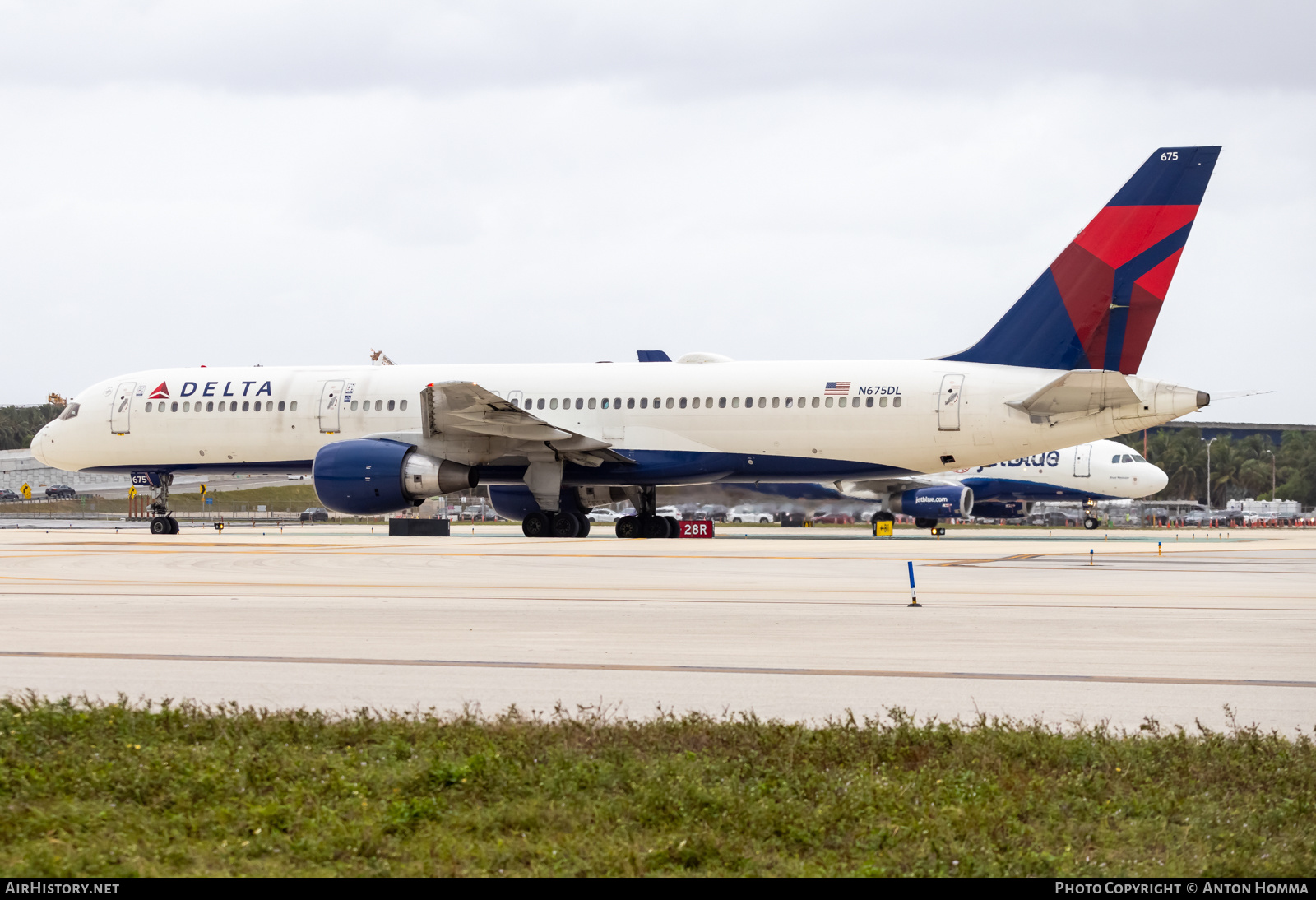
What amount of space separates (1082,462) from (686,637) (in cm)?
4168

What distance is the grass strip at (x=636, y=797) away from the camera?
4906mm

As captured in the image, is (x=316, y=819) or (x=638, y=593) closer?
(x=316, y=819)

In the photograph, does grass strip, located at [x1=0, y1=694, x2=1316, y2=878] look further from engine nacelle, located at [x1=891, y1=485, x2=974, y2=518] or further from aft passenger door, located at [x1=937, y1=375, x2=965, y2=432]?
engine nacelle, located at [x1=891, y1=485, x2=974, y2=518]

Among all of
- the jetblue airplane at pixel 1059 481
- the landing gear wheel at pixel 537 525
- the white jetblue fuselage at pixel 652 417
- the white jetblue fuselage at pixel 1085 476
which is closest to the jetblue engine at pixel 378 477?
the white jetblue fuselage at pixel 652 417

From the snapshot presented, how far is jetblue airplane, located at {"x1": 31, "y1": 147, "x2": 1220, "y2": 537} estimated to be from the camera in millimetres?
27719

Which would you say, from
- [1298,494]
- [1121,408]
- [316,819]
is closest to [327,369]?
[1121,408]

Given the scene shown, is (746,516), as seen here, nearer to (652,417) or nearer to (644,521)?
(644,521)

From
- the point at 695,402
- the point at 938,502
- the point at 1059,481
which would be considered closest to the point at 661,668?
the point at 695,402

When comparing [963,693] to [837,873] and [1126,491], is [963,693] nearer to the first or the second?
[837,873]

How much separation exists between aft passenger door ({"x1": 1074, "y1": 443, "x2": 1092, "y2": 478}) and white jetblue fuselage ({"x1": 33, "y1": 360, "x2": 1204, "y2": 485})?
2184cm

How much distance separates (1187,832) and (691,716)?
111 inches

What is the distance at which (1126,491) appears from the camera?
49.5 meters

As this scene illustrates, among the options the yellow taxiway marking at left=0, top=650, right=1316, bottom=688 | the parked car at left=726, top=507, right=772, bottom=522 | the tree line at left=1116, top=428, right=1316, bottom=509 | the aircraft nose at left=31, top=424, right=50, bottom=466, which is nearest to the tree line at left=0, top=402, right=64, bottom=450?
the parked car at left=726, top=507, right=772, bottom=522

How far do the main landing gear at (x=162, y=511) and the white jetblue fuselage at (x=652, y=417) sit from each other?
29.8 inches
